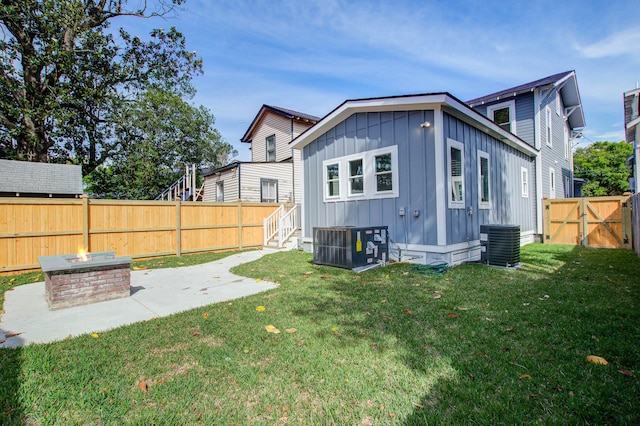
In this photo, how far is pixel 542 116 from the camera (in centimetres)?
1234

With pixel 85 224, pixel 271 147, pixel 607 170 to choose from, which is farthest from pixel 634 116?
pixel 607 170

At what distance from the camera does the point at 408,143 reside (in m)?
6.96

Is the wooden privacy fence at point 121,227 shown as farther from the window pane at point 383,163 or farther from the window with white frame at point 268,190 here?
the window pane at point 383,163

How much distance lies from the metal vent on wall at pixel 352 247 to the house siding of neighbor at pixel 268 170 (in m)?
7.58

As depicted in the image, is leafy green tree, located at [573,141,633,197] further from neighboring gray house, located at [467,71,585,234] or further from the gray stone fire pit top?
the gray stone fire pit top

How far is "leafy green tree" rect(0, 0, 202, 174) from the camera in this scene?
45.4ft

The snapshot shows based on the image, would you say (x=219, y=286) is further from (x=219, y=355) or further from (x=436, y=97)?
(x=436, y=97)

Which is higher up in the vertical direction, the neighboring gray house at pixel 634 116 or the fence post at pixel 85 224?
the neighboring gray house at pixel 634 116

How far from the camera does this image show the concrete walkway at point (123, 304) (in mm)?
3428

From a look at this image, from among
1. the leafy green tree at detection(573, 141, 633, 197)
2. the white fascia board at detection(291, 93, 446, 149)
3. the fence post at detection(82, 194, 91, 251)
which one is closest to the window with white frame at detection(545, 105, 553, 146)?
the white fascia board at detection(291, 93, 446, 149)

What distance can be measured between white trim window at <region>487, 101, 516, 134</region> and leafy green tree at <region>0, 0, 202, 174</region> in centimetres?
1672

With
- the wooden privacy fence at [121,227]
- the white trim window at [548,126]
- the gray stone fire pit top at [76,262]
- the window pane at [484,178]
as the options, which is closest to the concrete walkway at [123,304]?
the gray stone fire pit top at [76,262]

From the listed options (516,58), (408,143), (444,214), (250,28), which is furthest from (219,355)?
(516,58)

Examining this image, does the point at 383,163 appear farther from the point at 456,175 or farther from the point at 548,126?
the point at 548,126
